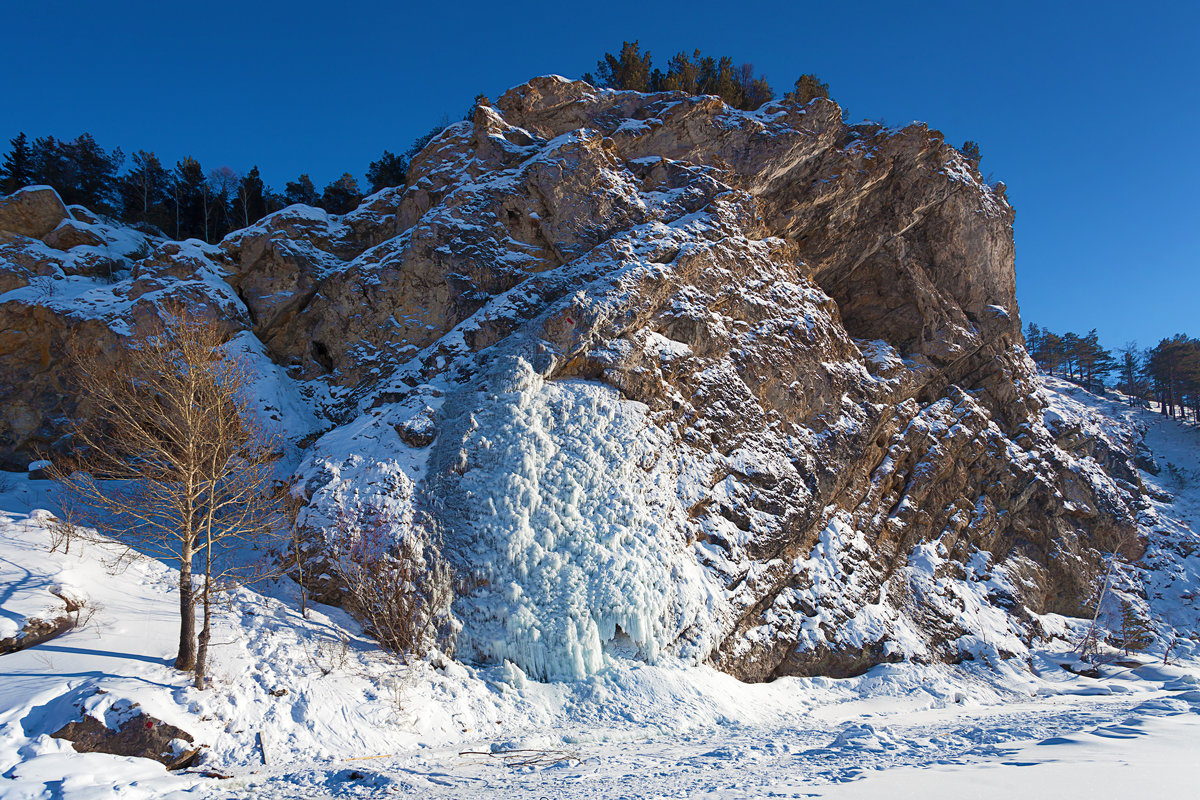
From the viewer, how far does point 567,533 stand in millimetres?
15055

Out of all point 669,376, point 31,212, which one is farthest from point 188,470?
point 31,212

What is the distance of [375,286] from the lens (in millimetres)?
21297

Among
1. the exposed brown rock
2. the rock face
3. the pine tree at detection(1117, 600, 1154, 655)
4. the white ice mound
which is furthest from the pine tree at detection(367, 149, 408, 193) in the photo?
the pine tree at detection(1117, 600, 1154, 655)

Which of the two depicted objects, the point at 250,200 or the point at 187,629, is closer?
the point at 187,629

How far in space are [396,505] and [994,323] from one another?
26799mm

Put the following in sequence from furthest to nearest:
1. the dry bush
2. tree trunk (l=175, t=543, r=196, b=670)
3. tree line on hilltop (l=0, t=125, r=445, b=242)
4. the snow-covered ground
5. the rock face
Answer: tree line on hilltop (l=0, t=125, r=445, b=242) < the rock face < the dry bush < tree trunk (l=175, t=543, r=196, b=670) < the snow-covered ground

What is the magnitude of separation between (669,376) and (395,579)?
1006 centimetres

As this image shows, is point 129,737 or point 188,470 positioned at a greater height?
point 188,470

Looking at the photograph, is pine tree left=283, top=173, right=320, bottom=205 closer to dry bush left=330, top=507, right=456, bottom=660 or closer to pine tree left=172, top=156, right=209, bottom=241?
pine tree left=172, top=156, right=209, bottom=241

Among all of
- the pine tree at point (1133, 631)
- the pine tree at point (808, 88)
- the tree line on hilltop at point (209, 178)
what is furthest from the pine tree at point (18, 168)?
the pine tree at point (1133, 631)

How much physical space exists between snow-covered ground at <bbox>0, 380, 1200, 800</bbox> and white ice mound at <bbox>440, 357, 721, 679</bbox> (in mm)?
864

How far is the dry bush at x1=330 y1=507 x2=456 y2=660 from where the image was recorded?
42.0 ft

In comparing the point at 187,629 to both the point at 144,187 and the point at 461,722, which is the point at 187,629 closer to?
the point at 461,722

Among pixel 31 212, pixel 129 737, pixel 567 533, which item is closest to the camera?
pixel 129 737
